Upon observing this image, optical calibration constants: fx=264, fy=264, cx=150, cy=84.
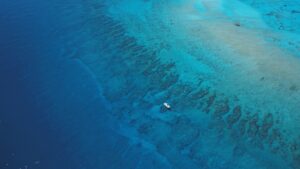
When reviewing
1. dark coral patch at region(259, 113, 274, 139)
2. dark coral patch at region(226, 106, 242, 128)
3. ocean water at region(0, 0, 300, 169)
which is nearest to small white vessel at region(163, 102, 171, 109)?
ocean water at region(0, 0, 300, 169)

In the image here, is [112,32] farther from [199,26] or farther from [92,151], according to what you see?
[92,151]

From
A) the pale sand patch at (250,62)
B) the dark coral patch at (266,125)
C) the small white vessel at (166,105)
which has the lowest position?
the dark coral patch at (266,125)

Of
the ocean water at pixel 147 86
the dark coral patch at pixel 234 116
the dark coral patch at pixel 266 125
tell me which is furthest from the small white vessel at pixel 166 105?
the dark coral patch at pixel 266 125

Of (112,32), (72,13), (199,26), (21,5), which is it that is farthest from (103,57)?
(21,5)

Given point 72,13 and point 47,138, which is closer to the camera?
point 47,138

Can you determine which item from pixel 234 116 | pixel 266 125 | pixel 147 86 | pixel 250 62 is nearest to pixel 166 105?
pixel 147 86

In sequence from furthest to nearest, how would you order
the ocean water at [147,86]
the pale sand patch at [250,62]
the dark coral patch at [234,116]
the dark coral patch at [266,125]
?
the pale sand patch at [250,62] → the dark coral patch at [234,116] → the dark coral patch at [266,125] → the ocean water at [147,86]

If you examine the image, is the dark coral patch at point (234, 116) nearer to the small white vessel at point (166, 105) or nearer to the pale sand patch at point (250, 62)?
the pale sand patch at point (250, 62)

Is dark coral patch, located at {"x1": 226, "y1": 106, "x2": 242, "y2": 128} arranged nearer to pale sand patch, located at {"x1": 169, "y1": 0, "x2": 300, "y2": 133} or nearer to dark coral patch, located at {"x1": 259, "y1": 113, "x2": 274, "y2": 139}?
pale sand patch, located at {"x1": 169, "y1": 0, "x2": 300, "y2": 133}

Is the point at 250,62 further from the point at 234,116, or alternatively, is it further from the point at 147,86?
the point at 147,86
